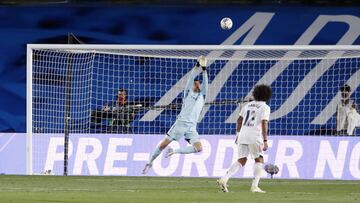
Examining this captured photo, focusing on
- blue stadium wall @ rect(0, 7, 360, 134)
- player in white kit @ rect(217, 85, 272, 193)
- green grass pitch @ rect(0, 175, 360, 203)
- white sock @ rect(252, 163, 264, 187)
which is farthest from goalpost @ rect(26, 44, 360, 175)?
white sock @ rect(252, 163, 264, 187)

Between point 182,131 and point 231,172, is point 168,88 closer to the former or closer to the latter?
point 182,131

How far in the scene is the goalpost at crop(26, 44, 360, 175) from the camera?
93.5ft

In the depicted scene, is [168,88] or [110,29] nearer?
[168,88]

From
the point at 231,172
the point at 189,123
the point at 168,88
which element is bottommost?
the point at 231,172

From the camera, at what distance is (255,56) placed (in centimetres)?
2847

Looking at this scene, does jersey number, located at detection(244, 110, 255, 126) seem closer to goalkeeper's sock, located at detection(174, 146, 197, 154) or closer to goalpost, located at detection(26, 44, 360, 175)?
goalkeeper's sock, located at detection(174, 146, 197, 154)

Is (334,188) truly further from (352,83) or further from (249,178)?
(352,83)

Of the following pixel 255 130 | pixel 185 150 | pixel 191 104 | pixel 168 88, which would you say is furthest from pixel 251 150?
pixel 168 88

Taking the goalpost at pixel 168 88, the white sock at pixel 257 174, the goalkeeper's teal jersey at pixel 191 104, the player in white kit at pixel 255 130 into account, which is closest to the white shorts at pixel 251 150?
the player in white kit at pixel 255 130

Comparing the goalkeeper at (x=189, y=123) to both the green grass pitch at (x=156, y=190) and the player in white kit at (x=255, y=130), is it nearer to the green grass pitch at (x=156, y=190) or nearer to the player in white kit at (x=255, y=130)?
the green grass pitch at (x=156, y=190)

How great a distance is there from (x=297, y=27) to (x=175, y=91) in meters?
4.02

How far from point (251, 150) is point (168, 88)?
11.8 meters

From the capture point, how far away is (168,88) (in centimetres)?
3042

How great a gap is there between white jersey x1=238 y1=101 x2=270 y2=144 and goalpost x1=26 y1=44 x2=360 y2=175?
29.7 ft
